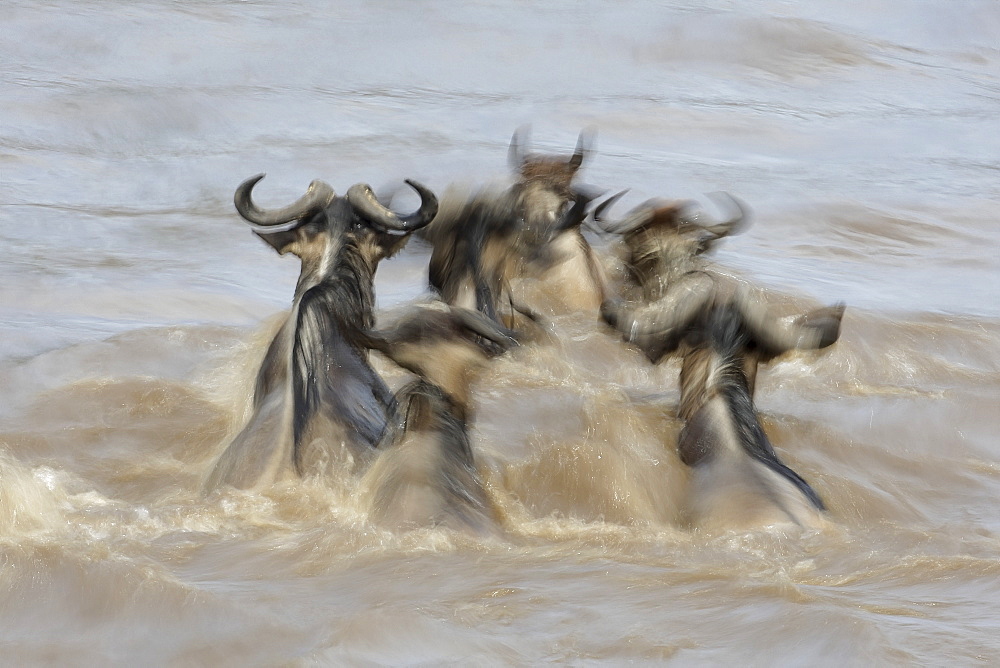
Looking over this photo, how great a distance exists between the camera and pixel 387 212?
5.34 meters

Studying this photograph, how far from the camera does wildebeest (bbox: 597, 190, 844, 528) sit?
14.4ft

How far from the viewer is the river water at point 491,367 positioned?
3545 millimetres

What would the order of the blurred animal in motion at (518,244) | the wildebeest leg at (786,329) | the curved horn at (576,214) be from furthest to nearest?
the curved horn at (576,214)
the blurred animal in motion at (518,244)
the wildebeest leg at (786,329)

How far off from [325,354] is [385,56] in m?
10.5

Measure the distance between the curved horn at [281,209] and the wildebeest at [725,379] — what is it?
1181 millimetres

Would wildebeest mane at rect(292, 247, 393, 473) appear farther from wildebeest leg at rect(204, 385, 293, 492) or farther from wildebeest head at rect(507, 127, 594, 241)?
wildebeest head at rect(507, 127, 594, 241)

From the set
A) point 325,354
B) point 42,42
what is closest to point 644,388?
Answer: point 325,354

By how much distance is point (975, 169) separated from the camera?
37.6 feet

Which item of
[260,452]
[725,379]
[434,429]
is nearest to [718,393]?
[725,379]

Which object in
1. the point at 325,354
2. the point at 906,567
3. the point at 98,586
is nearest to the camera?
the point at 98,586

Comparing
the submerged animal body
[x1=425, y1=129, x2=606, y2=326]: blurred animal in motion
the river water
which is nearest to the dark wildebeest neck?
the submerged animal body

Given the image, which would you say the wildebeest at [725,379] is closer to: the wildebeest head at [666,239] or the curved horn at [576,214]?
the wildebeest head at [666,239]

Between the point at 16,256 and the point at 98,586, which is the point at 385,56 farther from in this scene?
the point at 98,586

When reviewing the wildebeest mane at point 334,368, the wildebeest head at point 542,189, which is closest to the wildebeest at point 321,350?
the wildebeest mane at point 334,368
